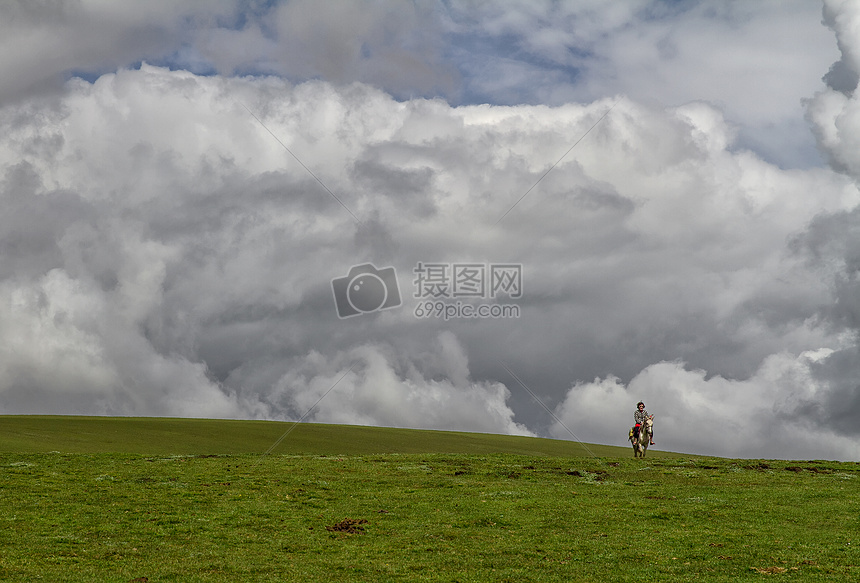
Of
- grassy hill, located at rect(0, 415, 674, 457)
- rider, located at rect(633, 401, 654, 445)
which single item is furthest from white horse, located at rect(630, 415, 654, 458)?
grassy hill, located at rect(0, 415, 674, 457)

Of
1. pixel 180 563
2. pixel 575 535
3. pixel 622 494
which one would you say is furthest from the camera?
pixel 622 494

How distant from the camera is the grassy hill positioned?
7106cm

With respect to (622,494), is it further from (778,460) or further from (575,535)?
(778,460)

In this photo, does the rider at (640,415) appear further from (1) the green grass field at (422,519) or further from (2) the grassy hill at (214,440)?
(2) the grassy hill at (214,440)

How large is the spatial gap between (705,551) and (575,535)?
16.8 ft

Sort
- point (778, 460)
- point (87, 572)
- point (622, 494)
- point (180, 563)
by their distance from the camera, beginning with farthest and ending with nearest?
point (778, 460), point (622, 494), point (180, 563), point (87, 572)

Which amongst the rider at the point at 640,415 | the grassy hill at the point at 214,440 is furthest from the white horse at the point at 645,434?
the grassy hill at the point at 214,440

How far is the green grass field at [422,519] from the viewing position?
75.7 ft

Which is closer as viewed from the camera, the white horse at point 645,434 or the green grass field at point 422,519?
the green grass field at point 422,519

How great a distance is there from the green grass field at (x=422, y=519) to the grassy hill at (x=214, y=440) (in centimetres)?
1873

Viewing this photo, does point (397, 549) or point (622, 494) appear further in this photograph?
point (622, 494)

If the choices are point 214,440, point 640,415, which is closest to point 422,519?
point 640,415

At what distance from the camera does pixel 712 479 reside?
1791 inches

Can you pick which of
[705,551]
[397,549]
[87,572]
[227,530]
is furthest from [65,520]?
[705,551]
